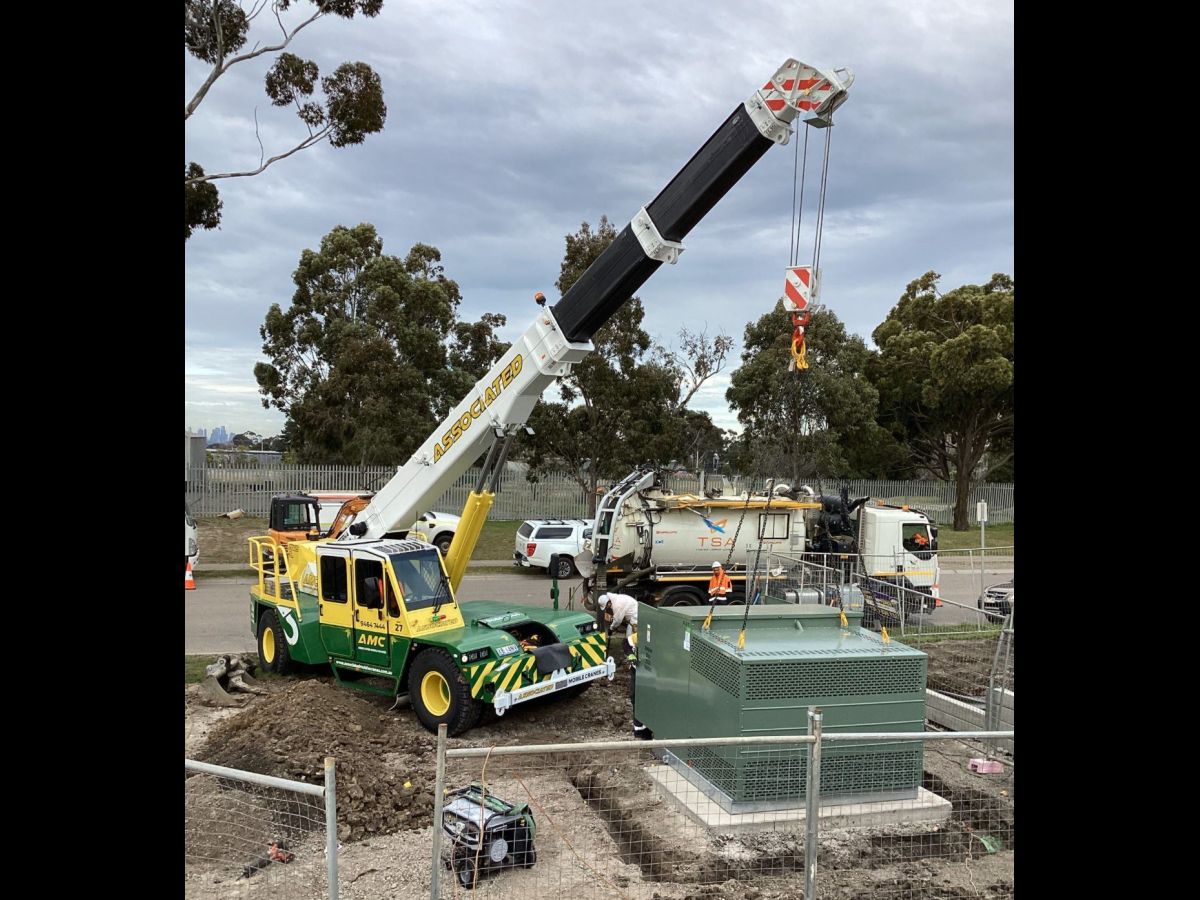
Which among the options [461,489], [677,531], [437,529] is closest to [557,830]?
[677,531]

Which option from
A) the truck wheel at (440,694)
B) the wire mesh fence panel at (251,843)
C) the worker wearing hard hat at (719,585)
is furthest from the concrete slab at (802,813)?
the worker wearing hard hat at (719,585)

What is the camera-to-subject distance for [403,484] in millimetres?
11922

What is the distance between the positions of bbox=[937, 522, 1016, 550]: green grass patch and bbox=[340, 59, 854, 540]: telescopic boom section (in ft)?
78.3

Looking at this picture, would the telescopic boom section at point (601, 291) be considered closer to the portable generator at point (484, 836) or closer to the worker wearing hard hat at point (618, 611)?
the worker wearing hard hat at point (618, 611)

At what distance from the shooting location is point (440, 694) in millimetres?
9586

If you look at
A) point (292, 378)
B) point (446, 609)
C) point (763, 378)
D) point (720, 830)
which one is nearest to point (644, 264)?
point (446, 609)

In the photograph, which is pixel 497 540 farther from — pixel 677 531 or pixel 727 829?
pixel 727 829

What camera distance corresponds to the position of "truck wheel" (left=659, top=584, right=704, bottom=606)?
1583 centimetres

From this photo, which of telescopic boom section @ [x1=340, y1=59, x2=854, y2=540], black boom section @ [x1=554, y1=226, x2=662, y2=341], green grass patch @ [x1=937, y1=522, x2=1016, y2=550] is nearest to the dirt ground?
telescopic boom section @ [x1=340, y1=59, x2=854, y2=540]

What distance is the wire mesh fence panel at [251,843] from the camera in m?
6.04

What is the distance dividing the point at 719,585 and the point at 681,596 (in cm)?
118

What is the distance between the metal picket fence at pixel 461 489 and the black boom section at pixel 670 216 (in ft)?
57.7

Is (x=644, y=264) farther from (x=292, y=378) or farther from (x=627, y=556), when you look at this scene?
(x=292, y=378)
